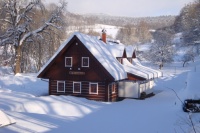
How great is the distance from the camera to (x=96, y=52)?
29.7m

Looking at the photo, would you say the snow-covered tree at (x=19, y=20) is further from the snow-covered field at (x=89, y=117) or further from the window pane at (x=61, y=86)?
the snow-covered field at (x=89, y=117)

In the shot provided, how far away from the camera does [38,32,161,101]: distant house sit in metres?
29.3

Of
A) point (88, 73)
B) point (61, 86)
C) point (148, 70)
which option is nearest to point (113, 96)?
point (88, 73)

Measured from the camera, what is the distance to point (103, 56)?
30.1 m

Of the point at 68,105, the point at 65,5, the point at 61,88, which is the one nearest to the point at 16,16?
the point at 65,5

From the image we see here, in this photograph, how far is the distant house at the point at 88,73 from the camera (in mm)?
29328

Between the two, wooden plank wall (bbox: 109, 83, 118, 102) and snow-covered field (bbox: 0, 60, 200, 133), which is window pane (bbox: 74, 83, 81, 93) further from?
wooden plank wall (bbox: 109, 83, 118, 102)

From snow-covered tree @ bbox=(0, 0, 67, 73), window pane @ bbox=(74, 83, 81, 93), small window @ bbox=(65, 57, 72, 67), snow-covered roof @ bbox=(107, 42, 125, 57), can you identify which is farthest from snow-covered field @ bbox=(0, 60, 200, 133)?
snow-covered tree @ bbox=(0, 0, 67, 73)

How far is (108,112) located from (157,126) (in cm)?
578

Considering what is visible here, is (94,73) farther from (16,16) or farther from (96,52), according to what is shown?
(16,16)

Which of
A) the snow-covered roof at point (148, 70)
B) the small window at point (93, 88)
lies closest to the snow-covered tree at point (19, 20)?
the snow-covered roof at point (148, 70)

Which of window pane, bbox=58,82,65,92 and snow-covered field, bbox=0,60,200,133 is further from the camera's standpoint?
window pane, bbox=58,82,65,92

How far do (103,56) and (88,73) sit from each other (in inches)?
82.1

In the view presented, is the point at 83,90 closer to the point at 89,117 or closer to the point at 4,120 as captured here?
the point at 89,117
